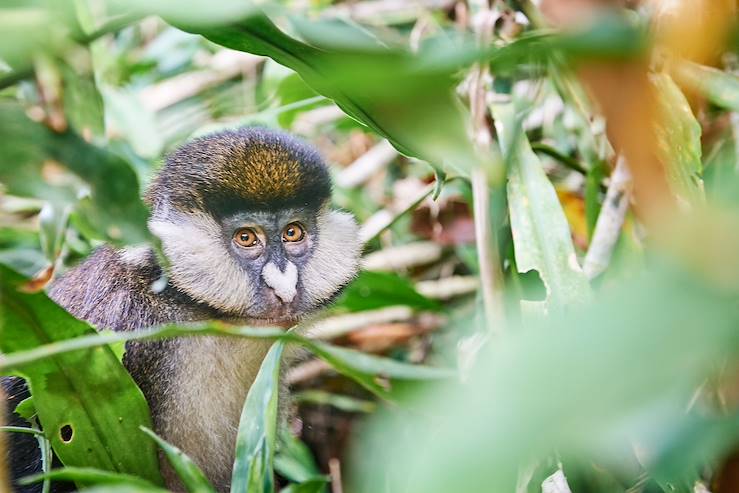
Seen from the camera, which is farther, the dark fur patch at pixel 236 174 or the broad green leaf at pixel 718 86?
the dark fur patch at pixel 236 174

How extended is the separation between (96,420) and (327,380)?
1.68 meters

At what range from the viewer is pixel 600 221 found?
2.19 meters

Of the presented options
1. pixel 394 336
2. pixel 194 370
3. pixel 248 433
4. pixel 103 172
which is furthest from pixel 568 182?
pixel 103 172

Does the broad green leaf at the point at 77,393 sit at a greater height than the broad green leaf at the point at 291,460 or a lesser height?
greater

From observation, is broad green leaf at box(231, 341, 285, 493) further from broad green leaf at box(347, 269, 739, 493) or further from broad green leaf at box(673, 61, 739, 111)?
broad green leaf at box(673, 61, 739, 111)

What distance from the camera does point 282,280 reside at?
2.09 metres

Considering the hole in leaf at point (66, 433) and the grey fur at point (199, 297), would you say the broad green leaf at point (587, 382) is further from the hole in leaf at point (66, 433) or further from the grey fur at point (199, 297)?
the grey fur at point (199, 297)

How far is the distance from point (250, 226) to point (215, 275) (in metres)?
0.19

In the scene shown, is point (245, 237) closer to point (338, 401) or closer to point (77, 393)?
point (77, 393)

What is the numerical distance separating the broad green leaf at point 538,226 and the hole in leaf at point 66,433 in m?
0.97

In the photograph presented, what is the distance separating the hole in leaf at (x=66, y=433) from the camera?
162 centimetres

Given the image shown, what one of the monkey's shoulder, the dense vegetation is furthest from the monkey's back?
the dense vegetation

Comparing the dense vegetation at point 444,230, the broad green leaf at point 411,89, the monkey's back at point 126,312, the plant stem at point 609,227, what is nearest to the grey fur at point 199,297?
the monkey's back at point 126,312

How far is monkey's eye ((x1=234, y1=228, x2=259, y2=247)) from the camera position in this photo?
7.31 ft
